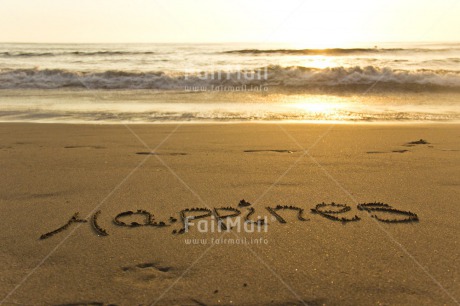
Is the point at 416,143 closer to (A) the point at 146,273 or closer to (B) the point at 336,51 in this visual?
(A) the point at 146,273

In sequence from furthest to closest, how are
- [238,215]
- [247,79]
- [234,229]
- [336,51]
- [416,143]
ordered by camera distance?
[336,51] < [247,79] < [416,143] < [238,215] < [234,229]

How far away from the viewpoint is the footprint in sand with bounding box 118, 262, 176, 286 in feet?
7.89

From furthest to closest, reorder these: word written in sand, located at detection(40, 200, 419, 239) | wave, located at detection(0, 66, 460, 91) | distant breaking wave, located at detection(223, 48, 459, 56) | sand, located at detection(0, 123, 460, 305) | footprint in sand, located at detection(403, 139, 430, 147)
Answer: distant breaking wave, located at detection(223, 48, 459, 56) → wave, located at detection(0, 66, 460, 91) → footprint in sand, located at detection(403, 139, 430, 147) → word written in sand, located at detection(40, 200, 419, 239) → sand, located at detection(0, 123, 460, 305)

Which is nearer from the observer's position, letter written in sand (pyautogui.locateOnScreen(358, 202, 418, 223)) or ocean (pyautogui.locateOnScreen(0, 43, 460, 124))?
letter written in sand (pyautogui.locateOnScreen(358, 202, 418, 223))

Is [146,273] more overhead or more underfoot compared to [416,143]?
more overhead

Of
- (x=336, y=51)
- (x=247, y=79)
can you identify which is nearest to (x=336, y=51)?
(x=336, y=51)

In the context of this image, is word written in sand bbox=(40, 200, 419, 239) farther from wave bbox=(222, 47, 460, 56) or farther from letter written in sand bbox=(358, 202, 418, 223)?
wave bbox=(222, 47, 460, 56)

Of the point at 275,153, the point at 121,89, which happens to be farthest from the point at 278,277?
the point at 121,89

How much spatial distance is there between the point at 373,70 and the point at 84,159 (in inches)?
478

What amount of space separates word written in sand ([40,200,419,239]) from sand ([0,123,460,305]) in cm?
2

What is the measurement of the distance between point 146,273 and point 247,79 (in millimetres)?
13289

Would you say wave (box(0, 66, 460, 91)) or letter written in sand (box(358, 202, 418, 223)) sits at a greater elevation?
letter written in sand (box(358, 202, 418, 223))

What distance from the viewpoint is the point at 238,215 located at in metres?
3.29

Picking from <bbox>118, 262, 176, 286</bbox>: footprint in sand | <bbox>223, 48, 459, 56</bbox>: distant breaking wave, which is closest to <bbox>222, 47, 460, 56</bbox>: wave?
<bbox>223, 48, 459, 56</bbox>: distant breaking wave
